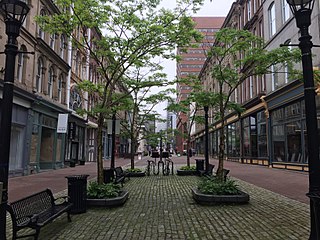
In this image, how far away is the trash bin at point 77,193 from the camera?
7.21 metres

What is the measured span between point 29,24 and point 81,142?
16.0m

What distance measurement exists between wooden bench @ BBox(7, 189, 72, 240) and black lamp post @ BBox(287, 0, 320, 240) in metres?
4.54

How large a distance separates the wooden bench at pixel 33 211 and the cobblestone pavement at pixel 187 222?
41 cm

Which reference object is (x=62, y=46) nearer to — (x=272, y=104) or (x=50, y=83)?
(x=50, y=83)

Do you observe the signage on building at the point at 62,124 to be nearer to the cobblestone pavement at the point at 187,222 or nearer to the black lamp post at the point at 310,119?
the cobblestone pavement at the point at 187,222

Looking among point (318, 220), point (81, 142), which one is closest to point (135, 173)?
point (318, 220)

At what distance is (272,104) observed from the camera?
2302 centimetres

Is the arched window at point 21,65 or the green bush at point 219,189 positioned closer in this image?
the green bush at point 219,189

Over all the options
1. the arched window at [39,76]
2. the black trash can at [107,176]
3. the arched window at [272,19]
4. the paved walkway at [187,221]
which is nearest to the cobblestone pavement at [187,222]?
the paved walkway at [187,221]

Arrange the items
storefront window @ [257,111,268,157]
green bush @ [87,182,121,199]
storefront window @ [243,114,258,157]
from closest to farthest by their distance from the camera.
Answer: green bush @ [87,182,121,199] → storefront window @ [257,111,268,157] → storefront window @ [243,114,258,157]

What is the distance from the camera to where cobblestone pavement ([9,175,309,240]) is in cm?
559

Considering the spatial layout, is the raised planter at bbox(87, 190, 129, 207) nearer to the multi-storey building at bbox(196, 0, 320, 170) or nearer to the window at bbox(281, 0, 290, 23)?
the multi-storey building at bbox(196, 0, 320, 170)

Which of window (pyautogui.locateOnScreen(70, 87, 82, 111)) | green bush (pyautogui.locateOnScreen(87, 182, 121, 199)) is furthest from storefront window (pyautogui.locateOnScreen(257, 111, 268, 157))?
green bush (pyautogui.locateOnScreen(87, 182, 121, 199))

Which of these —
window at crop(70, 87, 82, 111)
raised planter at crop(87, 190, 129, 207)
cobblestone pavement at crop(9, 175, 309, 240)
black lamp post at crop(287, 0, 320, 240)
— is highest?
window at crop(70, 87, 82, 111)
